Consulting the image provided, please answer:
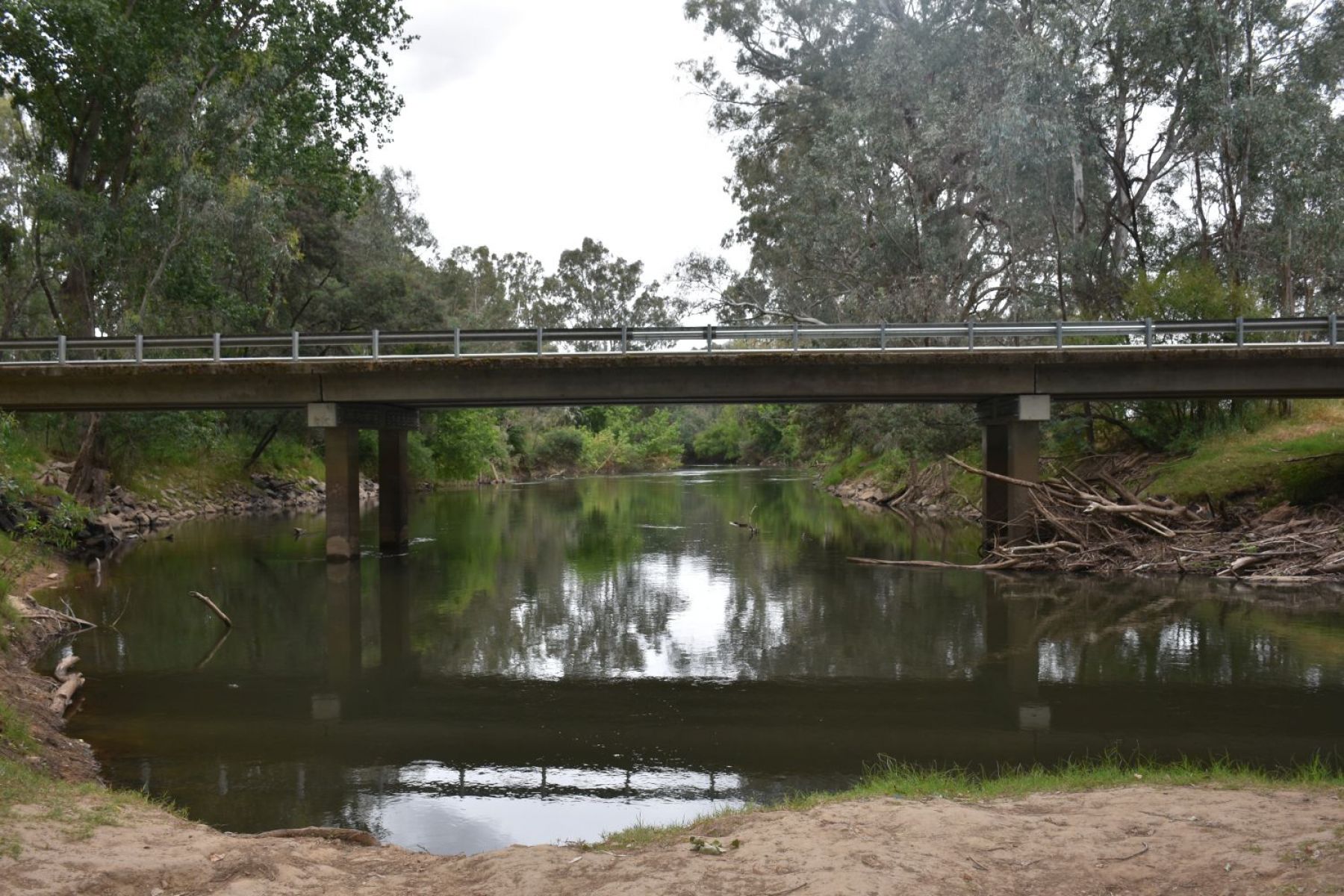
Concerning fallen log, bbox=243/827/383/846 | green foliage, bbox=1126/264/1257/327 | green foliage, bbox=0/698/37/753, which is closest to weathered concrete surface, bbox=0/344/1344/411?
green foliage, bbox=1126/264/1257/327

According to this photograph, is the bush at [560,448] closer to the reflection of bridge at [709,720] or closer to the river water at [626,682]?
the river water at [626,682]

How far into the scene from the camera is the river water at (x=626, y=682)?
32.4ft

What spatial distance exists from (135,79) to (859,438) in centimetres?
3045

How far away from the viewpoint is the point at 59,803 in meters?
7.63

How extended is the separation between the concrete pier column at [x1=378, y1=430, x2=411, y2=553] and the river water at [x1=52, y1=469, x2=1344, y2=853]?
2727mm

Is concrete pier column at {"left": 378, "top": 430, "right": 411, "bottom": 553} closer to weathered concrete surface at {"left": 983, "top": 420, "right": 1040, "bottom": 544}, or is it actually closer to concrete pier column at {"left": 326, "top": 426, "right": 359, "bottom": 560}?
concrete pier column at {"left": 326, "top": 426, "right": 359, "bottom": 560}

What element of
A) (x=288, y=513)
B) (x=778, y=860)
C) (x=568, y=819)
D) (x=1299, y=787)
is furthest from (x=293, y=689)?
(x=288, y=513)

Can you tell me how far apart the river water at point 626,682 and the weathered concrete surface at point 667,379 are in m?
4.46

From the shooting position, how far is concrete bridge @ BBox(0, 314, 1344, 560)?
80.6 feet

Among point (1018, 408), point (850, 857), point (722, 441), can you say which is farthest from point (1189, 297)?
point (722, 441)

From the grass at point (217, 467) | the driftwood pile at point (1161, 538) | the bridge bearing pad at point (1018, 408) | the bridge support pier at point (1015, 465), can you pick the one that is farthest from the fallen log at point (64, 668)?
the grass at point (217, 467)

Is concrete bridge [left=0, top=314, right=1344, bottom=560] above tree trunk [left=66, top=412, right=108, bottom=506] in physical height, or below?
above

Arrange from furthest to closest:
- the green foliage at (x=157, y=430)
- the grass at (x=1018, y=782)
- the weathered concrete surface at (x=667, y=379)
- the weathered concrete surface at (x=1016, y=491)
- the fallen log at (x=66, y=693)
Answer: the green foliage at (x=157, y=430), the weathered concrete surface at (x=1016, y=491), the weathered concrete surface at (x=667, y=379), the fallen log at (x=66, y=693), the grass at (x=1018, y=782)

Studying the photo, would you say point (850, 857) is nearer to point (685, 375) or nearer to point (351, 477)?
point (685, 375)
